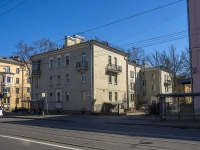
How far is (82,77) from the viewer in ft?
138

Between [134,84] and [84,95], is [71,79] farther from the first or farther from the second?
[134,84]

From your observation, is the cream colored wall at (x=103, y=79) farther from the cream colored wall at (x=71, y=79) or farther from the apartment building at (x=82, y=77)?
the cream colored wall at (x=71, y=79)

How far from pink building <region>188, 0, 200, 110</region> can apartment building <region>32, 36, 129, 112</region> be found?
15664 mm

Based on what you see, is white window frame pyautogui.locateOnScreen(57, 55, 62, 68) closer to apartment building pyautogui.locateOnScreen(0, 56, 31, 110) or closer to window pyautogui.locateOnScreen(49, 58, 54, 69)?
window pyautogui.locateOnScreen(49, 58, 54, 69)

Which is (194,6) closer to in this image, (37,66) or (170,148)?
(170,148)

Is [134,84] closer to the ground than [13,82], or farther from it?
closer to the ground

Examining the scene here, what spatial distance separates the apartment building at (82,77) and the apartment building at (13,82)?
26.2 metres

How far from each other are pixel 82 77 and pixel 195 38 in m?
18.6

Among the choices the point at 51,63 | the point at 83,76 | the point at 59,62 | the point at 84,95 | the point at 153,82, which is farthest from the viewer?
the point at 153,82

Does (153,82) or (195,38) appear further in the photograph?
(153,82)

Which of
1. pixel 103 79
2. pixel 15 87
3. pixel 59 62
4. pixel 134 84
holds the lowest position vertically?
pixel 134 84

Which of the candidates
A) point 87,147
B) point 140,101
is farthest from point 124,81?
point 87,147

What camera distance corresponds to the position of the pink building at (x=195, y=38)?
95.0ft

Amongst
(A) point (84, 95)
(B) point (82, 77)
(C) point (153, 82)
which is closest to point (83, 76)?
(B) point (82, 77)
